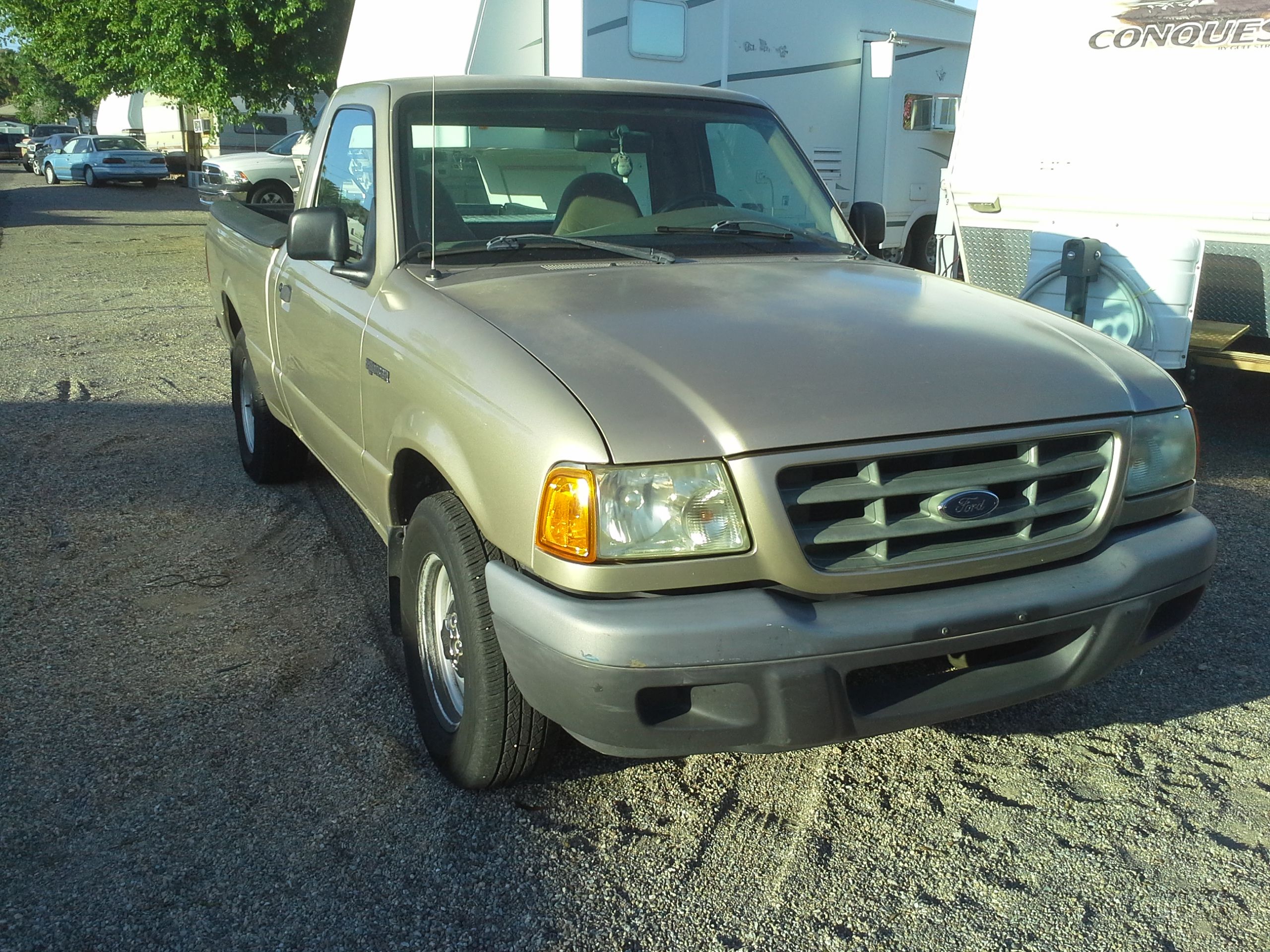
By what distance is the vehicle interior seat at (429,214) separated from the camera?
361 cm

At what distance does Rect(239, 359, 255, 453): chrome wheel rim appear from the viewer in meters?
5.64

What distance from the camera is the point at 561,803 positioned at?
10.1ft

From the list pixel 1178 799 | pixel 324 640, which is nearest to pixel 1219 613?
pixel 1178 799

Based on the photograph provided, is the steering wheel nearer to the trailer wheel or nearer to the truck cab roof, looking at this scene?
the truck cab roof

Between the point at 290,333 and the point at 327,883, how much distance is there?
2426mm

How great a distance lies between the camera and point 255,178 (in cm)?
2211

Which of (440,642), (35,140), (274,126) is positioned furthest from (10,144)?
(440,642)

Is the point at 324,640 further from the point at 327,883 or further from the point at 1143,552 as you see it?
the point at 1143,552

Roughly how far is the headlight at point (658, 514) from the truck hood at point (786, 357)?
5 centimetres

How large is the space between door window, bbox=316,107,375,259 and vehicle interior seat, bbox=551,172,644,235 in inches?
24.4

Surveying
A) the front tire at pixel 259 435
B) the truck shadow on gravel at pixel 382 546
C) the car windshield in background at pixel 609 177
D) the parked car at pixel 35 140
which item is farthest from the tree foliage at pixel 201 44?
the parked car at pixel 35 140

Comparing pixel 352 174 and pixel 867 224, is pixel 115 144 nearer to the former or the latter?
pixel 352 174

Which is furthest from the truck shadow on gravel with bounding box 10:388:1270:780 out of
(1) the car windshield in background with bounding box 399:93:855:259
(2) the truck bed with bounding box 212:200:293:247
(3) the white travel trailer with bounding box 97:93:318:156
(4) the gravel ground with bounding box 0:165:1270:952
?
(3) the white travel trailer with bounding box 97:93:318:156

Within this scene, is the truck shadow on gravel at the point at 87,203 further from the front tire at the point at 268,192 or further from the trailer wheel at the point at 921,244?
the trailer wheel at the point at 921,244
